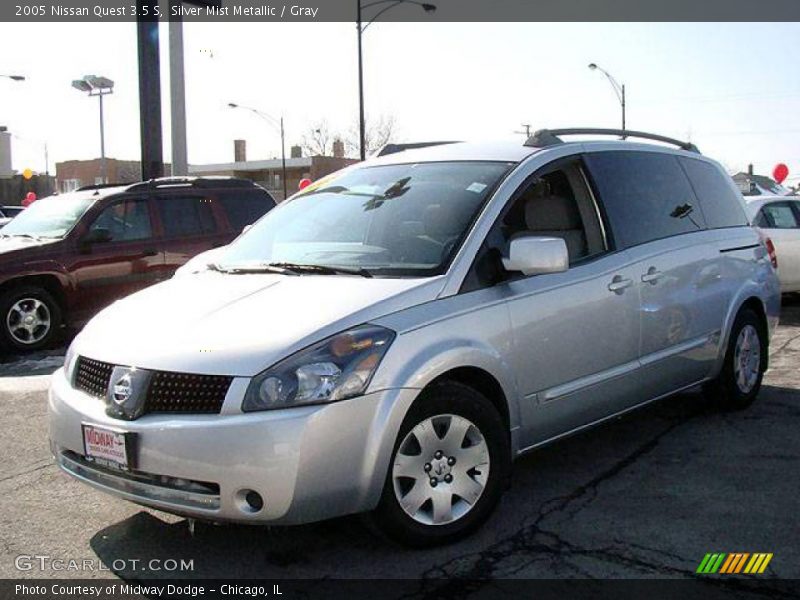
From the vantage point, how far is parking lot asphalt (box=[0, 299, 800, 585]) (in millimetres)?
3498

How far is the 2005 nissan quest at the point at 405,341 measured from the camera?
325cm

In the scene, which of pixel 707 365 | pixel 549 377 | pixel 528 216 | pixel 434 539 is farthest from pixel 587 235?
pixel 434 539

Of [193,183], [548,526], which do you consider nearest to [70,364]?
[548,526]

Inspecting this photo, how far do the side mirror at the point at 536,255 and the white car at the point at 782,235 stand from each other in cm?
818

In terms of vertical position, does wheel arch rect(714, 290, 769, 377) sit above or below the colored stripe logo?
above

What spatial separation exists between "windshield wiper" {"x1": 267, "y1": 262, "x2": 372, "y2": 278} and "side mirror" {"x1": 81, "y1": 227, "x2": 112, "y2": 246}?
5.90 metres

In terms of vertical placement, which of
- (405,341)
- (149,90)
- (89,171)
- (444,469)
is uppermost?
(89,171)

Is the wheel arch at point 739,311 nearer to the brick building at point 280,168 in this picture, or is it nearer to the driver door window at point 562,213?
the driver door window at point 562,213

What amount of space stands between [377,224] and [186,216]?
21.0 ft

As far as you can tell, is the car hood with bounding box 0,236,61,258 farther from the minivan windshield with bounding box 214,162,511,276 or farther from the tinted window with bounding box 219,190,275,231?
the minivan windshield with bounding box 214,162,511,276

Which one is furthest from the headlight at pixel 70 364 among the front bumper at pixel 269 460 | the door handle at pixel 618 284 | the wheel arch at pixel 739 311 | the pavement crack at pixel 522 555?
the wheel arch at pixel 739 311

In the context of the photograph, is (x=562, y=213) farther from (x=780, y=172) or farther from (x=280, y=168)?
(x=280, y=168)

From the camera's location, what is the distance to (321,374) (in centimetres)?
329

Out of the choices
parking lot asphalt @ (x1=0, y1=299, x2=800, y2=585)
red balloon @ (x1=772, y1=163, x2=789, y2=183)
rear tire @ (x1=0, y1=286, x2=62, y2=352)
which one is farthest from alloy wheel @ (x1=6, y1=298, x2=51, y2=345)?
red balloon @ (x1=772, y1=163, x2=789, y2=183)
